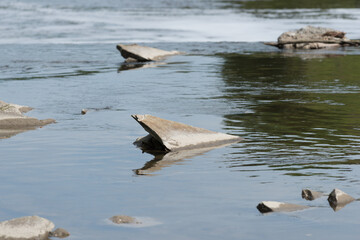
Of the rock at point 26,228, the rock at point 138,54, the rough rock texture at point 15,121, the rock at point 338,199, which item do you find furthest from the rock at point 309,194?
the rock at point 138,54

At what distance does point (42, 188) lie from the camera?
12273mm

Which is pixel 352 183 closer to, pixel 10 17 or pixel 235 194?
pixel 235 194

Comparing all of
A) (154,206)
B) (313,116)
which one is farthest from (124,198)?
(313,116)

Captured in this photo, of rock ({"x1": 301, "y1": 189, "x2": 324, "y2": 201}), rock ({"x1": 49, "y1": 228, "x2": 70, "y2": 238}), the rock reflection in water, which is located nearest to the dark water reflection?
the rock reflection in water

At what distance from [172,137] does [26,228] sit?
585 centimetres

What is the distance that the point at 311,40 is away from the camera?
132 ft

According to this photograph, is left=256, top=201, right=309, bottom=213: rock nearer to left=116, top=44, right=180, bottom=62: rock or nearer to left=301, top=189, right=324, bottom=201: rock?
left=301, top=189, right=324, bottom=201: rock

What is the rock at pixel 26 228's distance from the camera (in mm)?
9633

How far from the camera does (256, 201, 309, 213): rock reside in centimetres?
1071

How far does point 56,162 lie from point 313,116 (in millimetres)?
7224

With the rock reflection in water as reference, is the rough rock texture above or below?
below

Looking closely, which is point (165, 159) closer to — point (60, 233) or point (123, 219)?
point (123, 219)

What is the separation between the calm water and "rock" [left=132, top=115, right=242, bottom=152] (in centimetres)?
45

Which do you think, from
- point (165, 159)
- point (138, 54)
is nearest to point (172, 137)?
point (165, 159)
